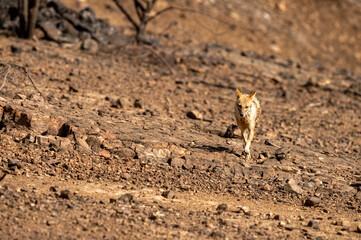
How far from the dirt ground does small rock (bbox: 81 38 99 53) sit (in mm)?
230

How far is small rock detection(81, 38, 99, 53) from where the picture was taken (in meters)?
13.1

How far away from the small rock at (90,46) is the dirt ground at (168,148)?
0.76ft

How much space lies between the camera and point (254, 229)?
6.12 m

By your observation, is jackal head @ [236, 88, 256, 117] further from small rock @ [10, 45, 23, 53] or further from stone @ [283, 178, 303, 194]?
small rock @ [10, 45, 23, 53]

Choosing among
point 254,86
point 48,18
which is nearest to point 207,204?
point 254,86

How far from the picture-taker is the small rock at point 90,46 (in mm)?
13134

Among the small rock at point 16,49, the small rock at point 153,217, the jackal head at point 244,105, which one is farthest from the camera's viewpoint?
the small rock at point 16,49

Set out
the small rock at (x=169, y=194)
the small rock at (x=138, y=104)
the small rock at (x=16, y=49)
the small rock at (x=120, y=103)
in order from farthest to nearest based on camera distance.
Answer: the small rock at (x=16, y=49) → the small rock at (x=138, y=104) → the small rock at (x=120, y=103) → the small rock at (x=169, y=194)

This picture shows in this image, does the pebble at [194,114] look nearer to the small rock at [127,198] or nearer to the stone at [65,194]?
the small rock at [127,198]

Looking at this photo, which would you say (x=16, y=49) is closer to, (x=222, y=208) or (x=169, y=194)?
(x=169, y=194)

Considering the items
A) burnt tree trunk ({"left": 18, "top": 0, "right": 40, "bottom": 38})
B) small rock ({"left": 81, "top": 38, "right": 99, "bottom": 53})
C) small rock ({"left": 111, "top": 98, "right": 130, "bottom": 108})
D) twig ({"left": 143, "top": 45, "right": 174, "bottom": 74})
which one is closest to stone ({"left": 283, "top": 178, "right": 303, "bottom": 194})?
small rock ({"left": 111, "top": 98, "right": 130, "bottom": 108})

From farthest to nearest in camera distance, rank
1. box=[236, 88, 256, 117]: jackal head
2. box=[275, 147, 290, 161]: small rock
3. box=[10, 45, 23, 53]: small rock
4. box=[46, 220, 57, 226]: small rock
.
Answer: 1. box=[10, 45, 23, 53]: small rock
2. box=[275, 147, 290, 161]: small rock
3. box=[236, 88, 256, 117]: jackal head
4. box=[46, 220, 57, 226]: small rock

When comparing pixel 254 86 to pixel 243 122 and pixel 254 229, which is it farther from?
pixel 254 229

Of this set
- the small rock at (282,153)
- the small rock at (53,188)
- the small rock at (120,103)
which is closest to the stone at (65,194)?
the small rock at (53,188)
